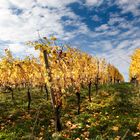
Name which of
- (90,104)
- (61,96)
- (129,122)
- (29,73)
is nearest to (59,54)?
(61,96)

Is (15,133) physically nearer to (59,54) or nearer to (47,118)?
(47,118)

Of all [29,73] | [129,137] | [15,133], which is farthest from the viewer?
[29,73]

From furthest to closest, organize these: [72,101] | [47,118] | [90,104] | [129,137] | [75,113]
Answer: [72,101], [90,104], [75,113], [47,118], [129,137]

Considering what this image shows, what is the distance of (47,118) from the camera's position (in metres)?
27.9

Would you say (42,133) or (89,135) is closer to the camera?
(89,135)

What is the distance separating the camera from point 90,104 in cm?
3356

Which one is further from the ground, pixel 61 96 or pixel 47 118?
pixel 61 96

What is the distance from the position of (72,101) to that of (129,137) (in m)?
18.2

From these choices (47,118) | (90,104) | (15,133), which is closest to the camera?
(15,133)

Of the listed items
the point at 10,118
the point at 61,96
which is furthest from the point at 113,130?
the point at 10,118

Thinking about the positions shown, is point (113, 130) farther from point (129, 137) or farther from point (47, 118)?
point (47, 118)

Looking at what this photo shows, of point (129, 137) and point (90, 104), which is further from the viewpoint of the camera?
point (90, 104)

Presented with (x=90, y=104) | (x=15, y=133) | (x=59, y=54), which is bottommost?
(x=15, y=133)

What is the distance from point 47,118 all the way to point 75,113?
3375mm
